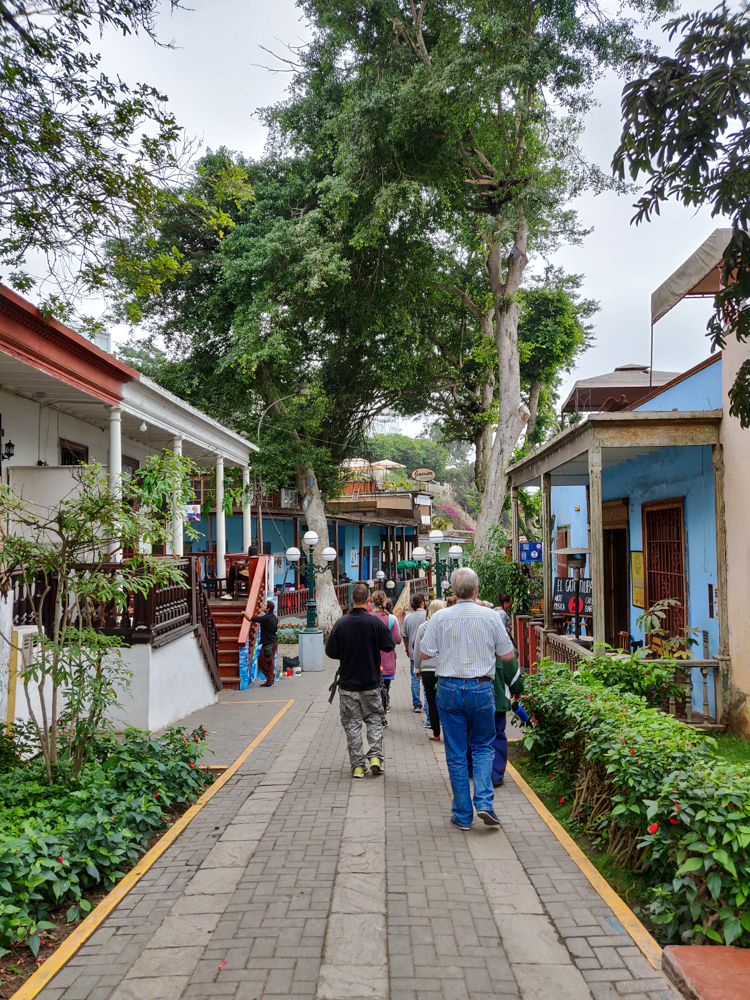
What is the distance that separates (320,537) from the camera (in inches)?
920

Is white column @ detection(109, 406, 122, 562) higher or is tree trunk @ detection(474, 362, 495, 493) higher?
tree trunk @ detection(474, 362, 495, 493)

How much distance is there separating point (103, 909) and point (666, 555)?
8416mm

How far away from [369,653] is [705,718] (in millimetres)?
4120

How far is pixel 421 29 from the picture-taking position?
17.6 metres

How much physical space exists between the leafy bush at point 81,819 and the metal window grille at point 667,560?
640 centimetres

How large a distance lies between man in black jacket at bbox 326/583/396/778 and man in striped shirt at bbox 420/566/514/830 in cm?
147

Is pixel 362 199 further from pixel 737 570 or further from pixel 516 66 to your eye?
pixel 737 570

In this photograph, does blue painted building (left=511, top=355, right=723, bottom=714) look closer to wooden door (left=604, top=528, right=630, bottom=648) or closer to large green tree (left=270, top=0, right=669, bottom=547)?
wooden door (left=604, top=528, right=630, bottom=648)

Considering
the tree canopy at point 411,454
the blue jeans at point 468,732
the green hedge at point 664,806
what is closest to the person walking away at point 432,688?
the green hedge at point 664,806

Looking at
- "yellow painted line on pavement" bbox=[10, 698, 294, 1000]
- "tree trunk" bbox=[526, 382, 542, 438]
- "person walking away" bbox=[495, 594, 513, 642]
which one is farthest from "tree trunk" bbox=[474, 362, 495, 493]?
"yellow painted line on pavement" bbox=[10, 698, 294, 1000]

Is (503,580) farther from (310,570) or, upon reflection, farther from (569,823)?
(569,823)

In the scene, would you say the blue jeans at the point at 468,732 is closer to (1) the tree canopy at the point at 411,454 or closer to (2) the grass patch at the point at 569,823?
(2) the grass patch at the point at 569,823

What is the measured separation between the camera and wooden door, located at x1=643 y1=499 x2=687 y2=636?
9672 mm

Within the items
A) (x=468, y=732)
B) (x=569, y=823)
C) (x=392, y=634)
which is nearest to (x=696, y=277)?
(x=392, y=634)
